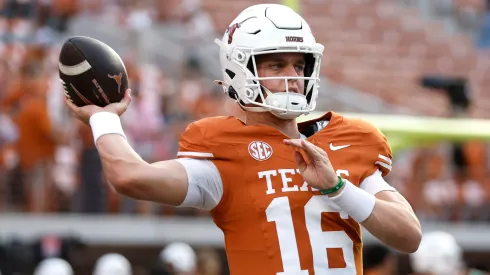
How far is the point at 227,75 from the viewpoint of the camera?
139 inches

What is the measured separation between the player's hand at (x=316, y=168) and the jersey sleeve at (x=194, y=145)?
11.3 inches

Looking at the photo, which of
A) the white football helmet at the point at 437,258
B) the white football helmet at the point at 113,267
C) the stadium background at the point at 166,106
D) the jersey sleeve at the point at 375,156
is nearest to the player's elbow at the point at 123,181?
the jersey sleeve at the point at 375,156

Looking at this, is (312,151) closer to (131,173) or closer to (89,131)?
(131,173)

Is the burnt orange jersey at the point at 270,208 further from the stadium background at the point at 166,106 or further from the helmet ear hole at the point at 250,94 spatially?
the stadium background at the point at 166,106

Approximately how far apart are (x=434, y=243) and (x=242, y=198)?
3.53 meters

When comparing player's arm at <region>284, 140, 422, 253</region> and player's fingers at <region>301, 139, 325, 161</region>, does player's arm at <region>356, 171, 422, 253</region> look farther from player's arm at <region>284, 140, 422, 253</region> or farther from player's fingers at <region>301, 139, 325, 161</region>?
player's fingers at <region>301, 139, 325, 161</region>

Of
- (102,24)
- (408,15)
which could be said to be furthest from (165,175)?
(408,15)

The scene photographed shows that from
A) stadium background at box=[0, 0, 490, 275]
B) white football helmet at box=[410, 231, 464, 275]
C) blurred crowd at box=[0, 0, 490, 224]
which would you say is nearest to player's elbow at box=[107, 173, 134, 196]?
white football helmet at box=[410, 231, 464, 275]

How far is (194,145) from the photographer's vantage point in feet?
10.9

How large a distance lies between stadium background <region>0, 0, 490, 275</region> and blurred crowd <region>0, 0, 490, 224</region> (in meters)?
0.01

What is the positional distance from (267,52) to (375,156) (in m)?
0.47

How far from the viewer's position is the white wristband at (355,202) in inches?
126

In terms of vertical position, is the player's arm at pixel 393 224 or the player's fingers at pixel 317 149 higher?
the player's fingers at pixel 317 149

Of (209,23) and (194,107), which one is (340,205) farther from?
(209,23)
